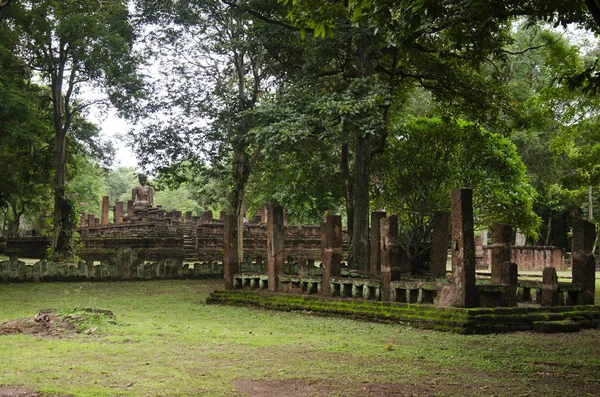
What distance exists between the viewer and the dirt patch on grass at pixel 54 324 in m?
9.80

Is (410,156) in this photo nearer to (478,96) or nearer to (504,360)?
(478,96)

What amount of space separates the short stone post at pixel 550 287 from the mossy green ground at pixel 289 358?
1223 mm

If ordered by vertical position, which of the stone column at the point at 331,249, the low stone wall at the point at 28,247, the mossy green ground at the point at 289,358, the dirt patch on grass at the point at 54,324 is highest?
the low stone wall at the point at 28,247

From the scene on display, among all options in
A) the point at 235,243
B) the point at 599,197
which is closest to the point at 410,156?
the point at 235,243

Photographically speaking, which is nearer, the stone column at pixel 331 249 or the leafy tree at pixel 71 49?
the stone column at pixel 331 249

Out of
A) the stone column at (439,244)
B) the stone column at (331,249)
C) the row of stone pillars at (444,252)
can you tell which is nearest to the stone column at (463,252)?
the row of stone pillars at (444,252)

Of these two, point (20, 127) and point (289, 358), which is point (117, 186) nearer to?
point (20, 127)

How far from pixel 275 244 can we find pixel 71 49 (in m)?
13.7

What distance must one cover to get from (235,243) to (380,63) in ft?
24.8

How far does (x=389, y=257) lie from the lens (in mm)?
12297

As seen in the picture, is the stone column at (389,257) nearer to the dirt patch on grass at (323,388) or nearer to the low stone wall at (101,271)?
the dirt patch on grass at (323,388)

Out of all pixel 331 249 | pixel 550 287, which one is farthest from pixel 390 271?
pixel 550 287

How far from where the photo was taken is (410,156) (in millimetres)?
21562

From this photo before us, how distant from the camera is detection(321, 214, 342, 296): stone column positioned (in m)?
13.5
